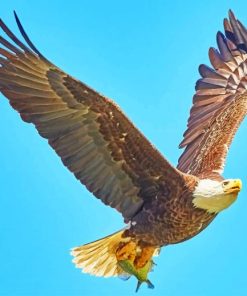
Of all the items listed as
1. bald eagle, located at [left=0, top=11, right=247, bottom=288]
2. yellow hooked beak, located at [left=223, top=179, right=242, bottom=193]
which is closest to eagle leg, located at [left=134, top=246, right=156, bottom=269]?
bald eagle, located at [left=0, top=11, right=247, bottom=288]

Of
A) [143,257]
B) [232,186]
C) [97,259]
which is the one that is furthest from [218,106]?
[232,186]

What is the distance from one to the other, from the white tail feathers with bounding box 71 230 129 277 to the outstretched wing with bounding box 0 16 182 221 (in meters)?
0.70

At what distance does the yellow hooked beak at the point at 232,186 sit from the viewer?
9438 millimetres

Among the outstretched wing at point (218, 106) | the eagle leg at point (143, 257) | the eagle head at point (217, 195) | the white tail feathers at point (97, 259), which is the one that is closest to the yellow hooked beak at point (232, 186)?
the eagle head at point (217, 195)

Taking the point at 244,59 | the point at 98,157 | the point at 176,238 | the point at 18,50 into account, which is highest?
the point at 244,59

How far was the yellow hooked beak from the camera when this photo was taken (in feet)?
31.0

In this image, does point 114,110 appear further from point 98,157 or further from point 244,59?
point 244,59

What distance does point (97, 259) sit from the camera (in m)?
10.4

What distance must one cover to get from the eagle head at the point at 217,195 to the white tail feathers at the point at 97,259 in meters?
1.09

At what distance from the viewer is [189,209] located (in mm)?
9609

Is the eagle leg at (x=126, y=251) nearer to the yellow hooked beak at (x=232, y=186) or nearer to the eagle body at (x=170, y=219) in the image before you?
the eagle body at (x=170, y=219)

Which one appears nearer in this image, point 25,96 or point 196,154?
point 25,96

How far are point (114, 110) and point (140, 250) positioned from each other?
128 cm

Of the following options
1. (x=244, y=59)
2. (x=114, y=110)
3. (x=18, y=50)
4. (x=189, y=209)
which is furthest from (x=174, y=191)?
(x=244, y=59)
